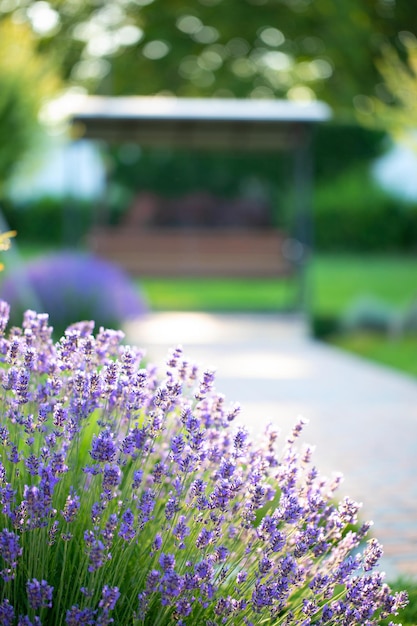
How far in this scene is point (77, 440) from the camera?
2219mm

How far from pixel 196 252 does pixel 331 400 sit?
836 centimetres

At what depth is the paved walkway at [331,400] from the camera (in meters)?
4.68

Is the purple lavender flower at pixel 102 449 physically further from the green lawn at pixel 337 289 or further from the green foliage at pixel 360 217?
the green foliage at pixel 360 217

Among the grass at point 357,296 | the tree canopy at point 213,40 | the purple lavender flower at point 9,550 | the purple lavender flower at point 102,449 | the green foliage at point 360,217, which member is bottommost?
the purple lavender flower at point 9,550

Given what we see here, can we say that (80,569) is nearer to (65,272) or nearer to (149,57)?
(65,272)

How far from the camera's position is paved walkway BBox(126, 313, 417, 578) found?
4.68 meters

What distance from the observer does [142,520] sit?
7.04 feet

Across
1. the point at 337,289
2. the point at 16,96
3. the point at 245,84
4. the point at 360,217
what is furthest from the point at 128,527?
the point at 245,84

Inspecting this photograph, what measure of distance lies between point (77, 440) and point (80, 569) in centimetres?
27

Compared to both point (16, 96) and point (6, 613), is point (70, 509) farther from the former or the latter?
point (16, 96)

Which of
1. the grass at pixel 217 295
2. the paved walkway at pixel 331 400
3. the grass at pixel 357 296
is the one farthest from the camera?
the grass at pixel 217 295

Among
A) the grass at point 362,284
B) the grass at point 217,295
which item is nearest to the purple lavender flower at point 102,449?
the grass at point 362,284

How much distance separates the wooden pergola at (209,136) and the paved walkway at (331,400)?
3.95ft

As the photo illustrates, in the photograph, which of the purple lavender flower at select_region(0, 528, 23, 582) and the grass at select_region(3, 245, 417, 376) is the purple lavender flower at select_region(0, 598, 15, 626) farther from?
the grass at select_region(3, 245, 417, 376)
